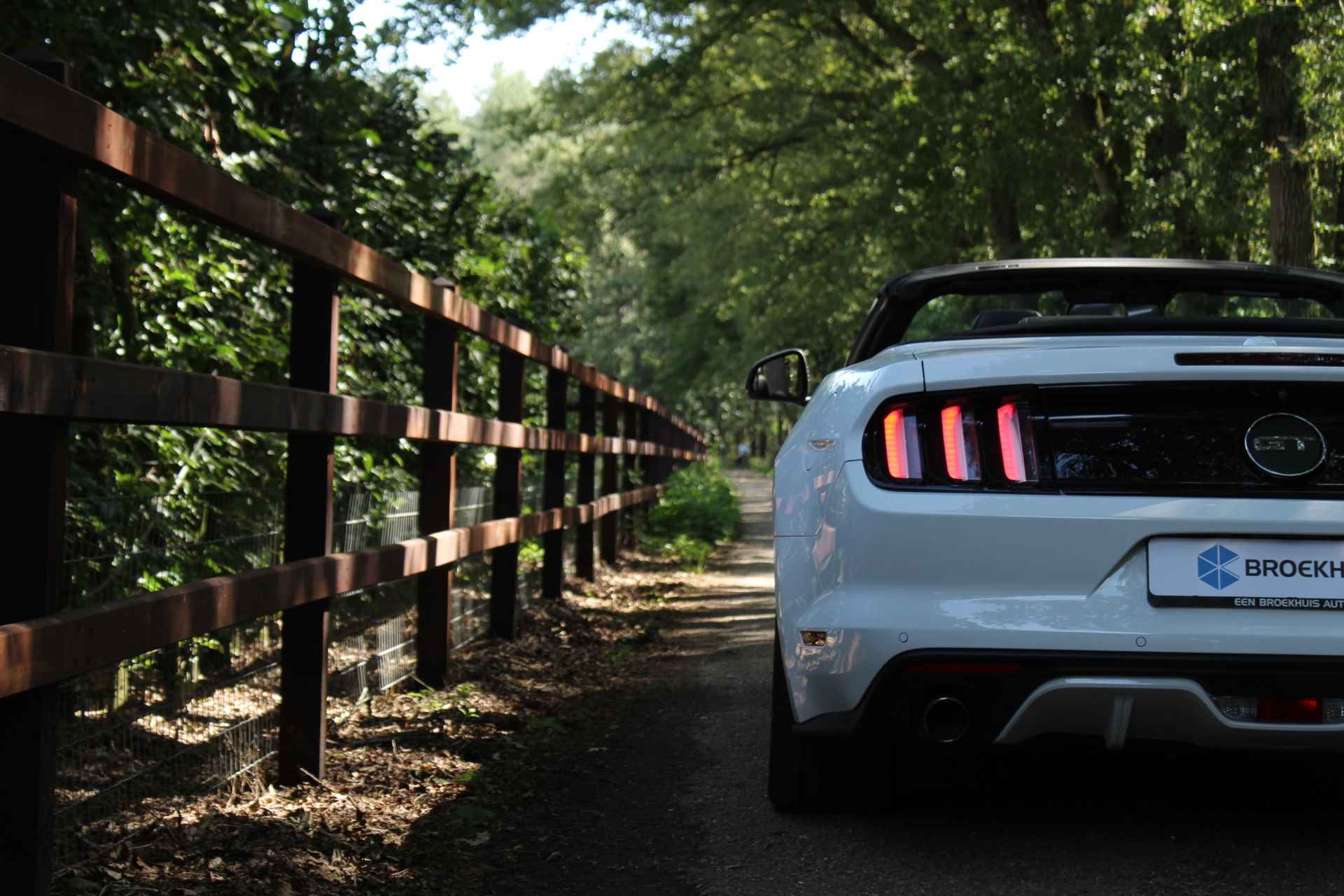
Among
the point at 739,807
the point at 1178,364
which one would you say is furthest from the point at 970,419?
the point at 739,807

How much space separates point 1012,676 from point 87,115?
2.26m

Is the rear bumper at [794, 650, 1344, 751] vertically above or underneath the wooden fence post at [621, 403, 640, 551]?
underneath

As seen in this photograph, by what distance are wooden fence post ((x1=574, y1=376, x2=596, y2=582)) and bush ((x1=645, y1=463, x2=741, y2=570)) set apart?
11.2 ft

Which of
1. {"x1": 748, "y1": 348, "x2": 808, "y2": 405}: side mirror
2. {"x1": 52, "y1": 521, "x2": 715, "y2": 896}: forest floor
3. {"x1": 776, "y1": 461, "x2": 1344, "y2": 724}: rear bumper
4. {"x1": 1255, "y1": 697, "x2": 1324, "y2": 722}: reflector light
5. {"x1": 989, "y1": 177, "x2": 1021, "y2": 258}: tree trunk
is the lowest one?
{"x1": 52, "y1": 521, "x2": 715, "y2": 896}: forest floor

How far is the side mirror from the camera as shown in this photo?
518 cm

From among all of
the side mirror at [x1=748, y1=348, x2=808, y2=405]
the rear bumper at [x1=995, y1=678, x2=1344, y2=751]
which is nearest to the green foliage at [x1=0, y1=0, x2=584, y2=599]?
the side mirror at [x1=748, y1=348, x2=808, y2=405]

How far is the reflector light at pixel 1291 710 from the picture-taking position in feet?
11.0

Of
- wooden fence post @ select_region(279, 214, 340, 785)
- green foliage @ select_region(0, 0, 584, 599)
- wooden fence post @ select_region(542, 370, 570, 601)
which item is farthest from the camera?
wooden fence post @ select_region(542, 370, 570, 601)

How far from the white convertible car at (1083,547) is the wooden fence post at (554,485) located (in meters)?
4.90

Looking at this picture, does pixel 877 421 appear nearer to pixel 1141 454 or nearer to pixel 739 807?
pixel 1141 454

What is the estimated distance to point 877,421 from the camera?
364cm

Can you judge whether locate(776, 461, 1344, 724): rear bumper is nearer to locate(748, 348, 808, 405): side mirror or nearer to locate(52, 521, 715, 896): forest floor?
locate(52, 521, 715, 896): forest floor

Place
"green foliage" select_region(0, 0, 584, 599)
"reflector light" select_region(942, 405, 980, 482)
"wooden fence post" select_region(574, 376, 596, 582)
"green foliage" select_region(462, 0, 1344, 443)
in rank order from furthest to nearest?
"green foliage" select_region(462, 0, 1344, 443) < "wooden fence post" select_region(574, 376, 596, 582) < "green foliage" select_region(0, 0, 584, 599) < "reflector light" select_region(942, 405, 980, 482)

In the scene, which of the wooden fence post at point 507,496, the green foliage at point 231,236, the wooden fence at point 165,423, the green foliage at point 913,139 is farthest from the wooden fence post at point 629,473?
the wooden fence at point 165,423
